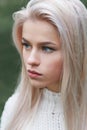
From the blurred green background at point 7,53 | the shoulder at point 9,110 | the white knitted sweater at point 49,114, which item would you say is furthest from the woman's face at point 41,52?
the blurred green background at point 7,53

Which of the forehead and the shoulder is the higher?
the forehead

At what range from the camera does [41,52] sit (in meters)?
2.44

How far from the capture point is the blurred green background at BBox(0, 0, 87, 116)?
4.95 metres

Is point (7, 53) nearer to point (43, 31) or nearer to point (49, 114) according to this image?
point (49, 114)

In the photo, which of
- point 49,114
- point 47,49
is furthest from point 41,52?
point 49,114

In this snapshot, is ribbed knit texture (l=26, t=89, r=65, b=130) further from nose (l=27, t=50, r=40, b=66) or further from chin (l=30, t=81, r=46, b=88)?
nose (l=27, t=50, r=40, b=66)

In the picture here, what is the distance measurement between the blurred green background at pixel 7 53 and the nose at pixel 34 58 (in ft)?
7.09

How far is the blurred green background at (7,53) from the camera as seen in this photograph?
495 cm

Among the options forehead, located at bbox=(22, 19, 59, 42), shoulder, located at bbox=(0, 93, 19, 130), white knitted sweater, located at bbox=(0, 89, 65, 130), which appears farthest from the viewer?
shoulder, located at bbox=(0, 93, 19, 130)

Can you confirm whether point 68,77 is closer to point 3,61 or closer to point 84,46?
point 84,46

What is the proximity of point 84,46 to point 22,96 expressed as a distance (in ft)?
1.17

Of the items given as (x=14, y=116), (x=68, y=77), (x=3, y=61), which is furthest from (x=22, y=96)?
(x=3, y=61)

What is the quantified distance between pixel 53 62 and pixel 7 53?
10.1 ft

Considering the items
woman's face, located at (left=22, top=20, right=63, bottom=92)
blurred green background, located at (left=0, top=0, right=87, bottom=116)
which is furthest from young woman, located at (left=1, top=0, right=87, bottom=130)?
blurred green background, located at (left=0, top=0, right=87, bottom=116)
